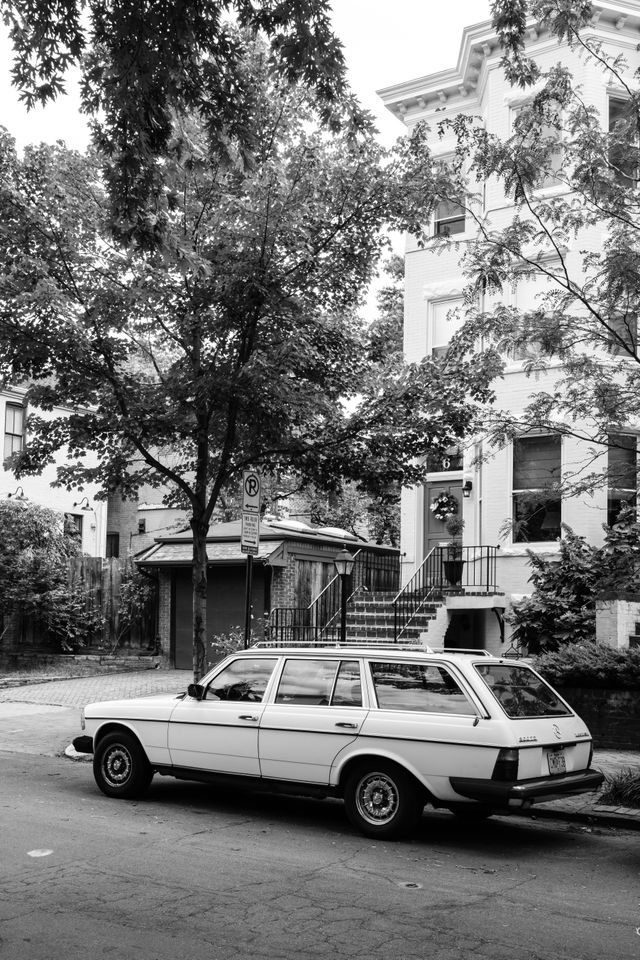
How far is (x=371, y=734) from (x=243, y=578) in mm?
13478

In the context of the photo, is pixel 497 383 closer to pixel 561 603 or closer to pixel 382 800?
pixel 561 603

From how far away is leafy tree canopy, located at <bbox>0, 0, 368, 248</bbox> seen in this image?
655 centimetres

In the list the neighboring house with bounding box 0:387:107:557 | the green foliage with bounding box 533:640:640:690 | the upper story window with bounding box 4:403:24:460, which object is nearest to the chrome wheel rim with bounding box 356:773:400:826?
the green foliage with bounding box 533:640:640:690

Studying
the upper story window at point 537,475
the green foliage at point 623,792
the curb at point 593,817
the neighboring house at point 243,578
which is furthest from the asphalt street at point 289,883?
the neighboring house at point 243,578

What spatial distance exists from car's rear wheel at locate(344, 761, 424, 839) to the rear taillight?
736mm

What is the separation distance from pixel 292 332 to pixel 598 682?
19.0 ft

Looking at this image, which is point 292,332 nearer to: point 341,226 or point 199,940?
point 341,226

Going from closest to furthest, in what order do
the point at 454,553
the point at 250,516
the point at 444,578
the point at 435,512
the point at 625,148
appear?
1. the point at 625,148
2. the point at 250,516
3. the point at 454,553
4. the point at 444,578
5. the point at 435,512

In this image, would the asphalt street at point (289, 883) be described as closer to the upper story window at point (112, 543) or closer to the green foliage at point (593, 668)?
the green foliage at point (593, 668)

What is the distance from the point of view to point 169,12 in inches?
253

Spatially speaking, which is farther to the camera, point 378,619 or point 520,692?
point 378,619

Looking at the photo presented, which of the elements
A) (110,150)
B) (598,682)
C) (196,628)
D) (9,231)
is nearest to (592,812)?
(598,682)

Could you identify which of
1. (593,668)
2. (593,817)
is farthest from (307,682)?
(593,668)

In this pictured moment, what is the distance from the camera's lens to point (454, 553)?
18844mm
